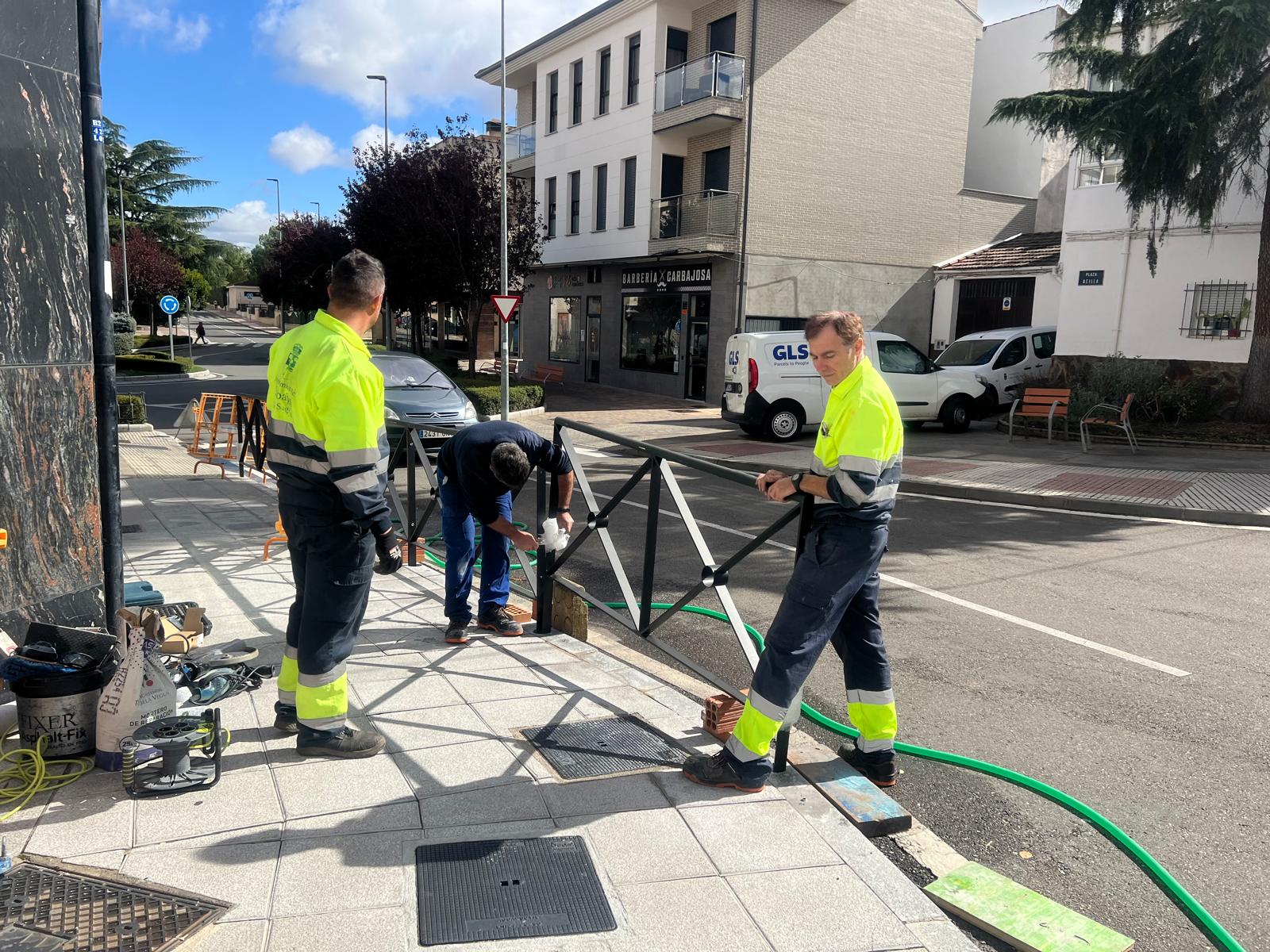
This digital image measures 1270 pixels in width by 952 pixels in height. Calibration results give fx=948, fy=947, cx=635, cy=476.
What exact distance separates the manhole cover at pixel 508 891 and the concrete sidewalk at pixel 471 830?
0.04 m

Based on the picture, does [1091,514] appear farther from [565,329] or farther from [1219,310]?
[565,329]

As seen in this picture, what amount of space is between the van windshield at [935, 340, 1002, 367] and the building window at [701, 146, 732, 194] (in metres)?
7.32

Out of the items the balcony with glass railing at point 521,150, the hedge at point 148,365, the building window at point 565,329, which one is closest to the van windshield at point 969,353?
the building window at point 565,329

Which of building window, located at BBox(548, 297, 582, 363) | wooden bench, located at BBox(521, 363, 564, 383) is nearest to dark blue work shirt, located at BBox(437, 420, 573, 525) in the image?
wooden bench, located at BBox(521, 363, 564, 383)

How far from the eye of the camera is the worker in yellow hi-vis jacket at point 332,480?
3.49 metres

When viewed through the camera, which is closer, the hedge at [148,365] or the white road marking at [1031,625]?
the white road marking at [1031,625]

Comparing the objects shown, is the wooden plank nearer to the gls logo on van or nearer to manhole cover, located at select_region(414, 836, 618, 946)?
manhole cover, located at select_region(414, 836, 618, 946)

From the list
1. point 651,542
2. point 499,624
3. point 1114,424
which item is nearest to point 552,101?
point 1114,424

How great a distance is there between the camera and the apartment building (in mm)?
23812

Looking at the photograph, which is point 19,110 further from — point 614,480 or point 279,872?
point 614,480

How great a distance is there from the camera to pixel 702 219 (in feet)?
79.0

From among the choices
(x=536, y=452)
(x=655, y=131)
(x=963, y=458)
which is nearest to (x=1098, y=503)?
(x=963, y=458)

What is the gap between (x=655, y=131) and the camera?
25.3 m

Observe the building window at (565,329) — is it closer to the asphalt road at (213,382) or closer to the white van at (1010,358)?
the asphalt road at (213,382)
